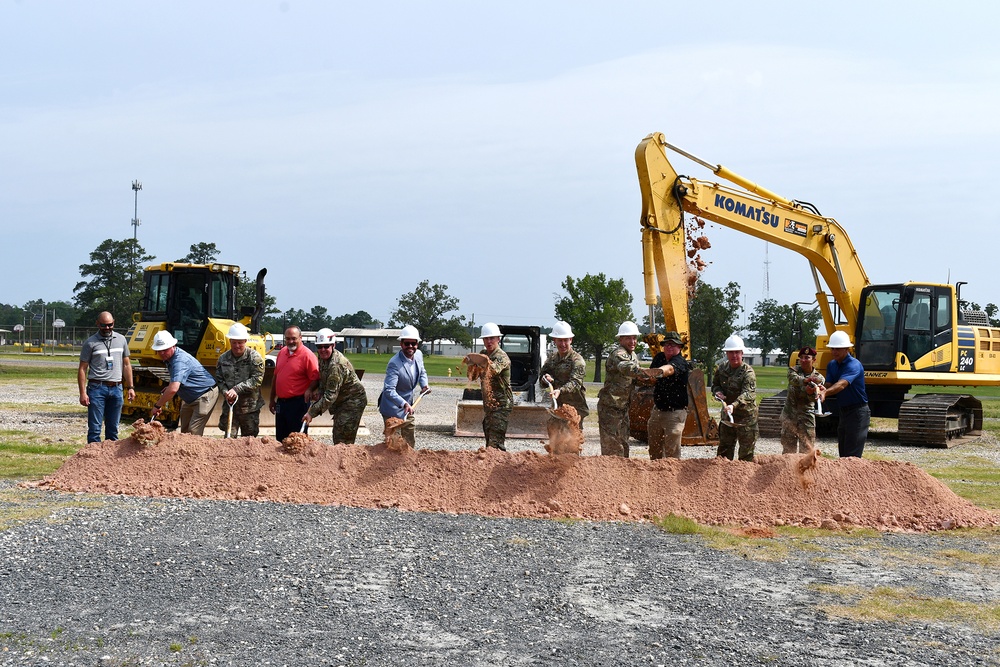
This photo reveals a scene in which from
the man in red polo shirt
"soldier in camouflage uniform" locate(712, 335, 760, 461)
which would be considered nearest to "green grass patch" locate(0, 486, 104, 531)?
the man in red polo shirt

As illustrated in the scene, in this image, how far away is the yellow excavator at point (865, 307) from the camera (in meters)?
17.1

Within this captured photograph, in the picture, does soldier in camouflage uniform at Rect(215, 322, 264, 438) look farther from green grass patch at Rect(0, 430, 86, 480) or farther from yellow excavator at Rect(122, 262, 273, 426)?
yellow excavator at Rect(122, 262, 273, 426)

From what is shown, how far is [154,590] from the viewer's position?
673cm

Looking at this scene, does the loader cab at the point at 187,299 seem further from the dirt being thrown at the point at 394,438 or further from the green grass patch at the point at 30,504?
the dirt being thrown at the point at 394,438

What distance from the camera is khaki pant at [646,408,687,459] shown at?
1120 cm

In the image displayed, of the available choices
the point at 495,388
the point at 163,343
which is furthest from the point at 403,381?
the point at 163,343

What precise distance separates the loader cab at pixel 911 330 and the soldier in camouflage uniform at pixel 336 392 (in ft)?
35.3

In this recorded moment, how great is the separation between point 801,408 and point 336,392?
493 cm

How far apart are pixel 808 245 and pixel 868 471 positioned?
30.4 feet

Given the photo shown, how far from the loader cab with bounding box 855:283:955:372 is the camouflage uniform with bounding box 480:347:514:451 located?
377 inches

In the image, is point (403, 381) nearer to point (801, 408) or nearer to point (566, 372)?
point (566, 372)

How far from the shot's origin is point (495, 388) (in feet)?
36.6

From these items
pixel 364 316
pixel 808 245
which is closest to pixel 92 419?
pixel 808 245

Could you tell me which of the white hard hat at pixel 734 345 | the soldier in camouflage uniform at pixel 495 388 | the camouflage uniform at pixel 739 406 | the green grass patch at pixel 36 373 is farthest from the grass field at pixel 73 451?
the green grass patch at pixel 36 373
